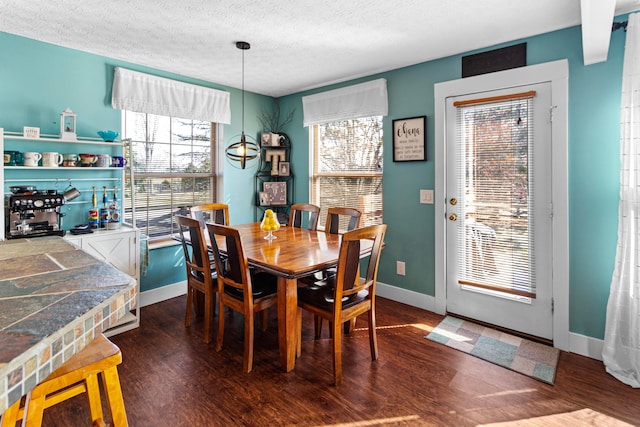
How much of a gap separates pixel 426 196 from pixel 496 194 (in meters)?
0.61

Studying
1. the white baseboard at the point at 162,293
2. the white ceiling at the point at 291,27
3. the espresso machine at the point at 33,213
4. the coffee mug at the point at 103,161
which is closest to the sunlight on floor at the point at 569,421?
the white ceiling at the point at 291,27

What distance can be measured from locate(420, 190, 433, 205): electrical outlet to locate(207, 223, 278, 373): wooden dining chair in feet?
5.37

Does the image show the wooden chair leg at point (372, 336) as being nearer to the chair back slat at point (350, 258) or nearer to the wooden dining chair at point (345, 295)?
the wooden dining chair at point (345, 295)

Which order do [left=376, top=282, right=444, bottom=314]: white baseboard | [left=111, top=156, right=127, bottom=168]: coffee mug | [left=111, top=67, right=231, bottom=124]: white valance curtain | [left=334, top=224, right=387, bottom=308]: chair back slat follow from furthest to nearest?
[left=376, top=282, right=444, bottom=314]: white baseboard → [left=111, top=67, right=231, bottom=124]: white valance curtain → [left=111, top=156, right=127, bottom=168]: coffee mug → [left=334, top=224, right=387, bottom=308]: chair back slat

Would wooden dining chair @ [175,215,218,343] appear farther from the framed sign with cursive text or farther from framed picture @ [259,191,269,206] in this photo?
the framed sign with cursive text

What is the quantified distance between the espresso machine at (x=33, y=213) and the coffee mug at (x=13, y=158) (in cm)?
20

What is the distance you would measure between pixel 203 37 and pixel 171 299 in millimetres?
2534

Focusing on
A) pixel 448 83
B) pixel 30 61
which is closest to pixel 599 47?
pixel 448 83

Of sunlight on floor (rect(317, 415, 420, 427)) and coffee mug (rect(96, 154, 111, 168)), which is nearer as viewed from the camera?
sunlight on floor (rect(317, 415, 420, 427))

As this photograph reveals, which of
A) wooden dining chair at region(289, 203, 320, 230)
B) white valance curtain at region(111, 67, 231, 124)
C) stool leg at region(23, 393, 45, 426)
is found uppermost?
white valance curtain at region(111, 67, 231, 124)

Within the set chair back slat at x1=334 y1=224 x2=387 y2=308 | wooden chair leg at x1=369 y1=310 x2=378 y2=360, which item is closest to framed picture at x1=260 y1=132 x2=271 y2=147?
chair back slat at x1=334 y1=224 x2=387 y2=308

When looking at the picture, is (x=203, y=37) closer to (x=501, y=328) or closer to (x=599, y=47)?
(x=599, y=47)

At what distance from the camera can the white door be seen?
267 cm

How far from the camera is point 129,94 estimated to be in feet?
10.7
